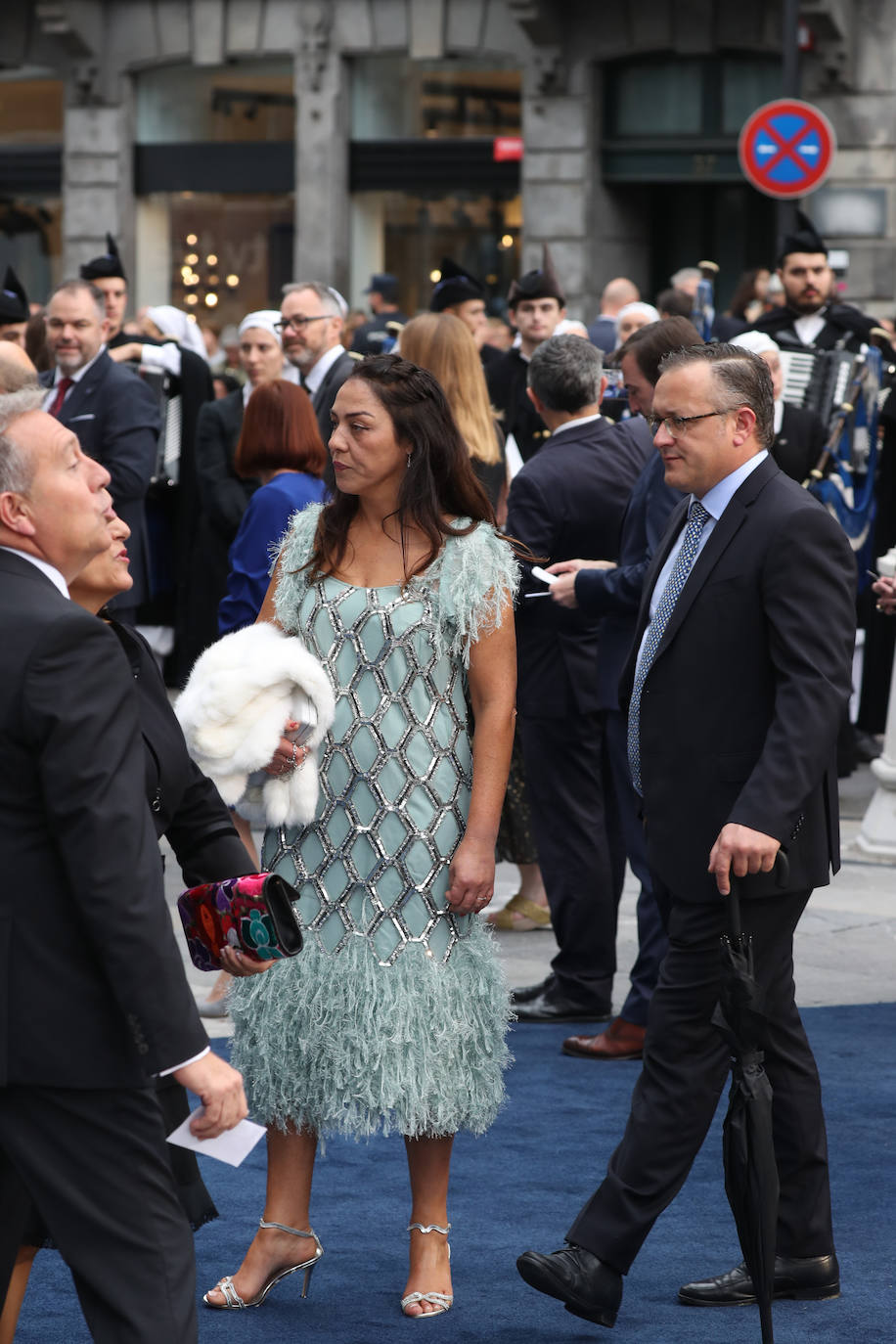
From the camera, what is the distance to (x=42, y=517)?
3213mm

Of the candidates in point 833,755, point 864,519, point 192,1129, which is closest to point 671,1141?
point 833,755

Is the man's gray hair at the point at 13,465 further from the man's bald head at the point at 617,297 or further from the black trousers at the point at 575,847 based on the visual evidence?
the man's bald head at the point at 617,297

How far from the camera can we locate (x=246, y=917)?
3.45 m

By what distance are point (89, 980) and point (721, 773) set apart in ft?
5.59

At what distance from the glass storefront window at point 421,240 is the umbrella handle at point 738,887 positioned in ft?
60.4

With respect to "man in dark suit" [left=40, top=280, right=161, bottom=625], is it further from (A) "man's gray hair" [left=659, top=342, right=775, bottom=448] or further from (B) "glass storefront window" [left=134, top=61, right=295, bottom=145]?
(B) "glass storefront window" [left=134, top=61, right=295, bottom=145]

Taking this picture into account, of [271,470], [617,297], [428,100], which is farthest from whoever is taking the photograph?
[428,100]

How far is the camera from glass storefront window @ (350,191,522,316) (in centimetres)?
2233

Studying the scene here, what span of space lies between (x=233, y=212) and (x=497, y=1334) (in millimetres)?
20335

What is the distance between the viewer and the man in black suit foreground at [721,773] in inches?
169

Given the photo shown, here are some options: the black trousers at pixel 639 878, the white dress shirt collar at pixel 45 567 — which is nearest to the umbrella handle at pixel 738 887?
the white dress shirt collar at pixel 45 567

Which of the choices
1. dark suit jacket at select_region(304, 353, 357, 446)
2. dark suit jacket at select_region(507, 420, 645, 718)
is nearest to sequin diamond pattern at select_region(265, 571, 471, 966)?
dark suit jacket at select_region(507, 420, 645, 718)

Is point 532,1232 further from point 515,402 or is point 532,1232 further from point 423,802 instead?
point 515,402

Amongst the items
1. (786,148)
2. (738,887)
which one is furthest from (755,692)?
(786,148)
